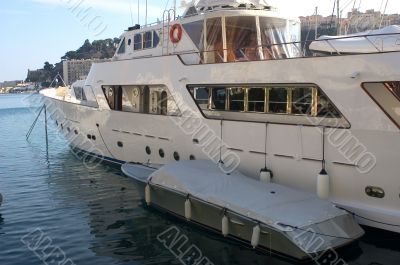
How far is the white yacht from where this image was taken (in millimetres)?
8438

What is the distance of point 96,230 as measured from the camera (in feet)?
31.8

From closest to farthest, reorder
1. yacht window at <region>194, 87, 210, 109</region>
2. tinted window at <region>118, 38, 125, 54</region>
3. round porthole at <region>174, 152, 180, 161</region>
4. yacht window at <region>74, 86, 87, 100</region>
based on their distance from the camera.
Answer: yacht window at <region>194, 87, 210, 109</region>
round porthole at <region>174, 152, 180, 161</region>
tinted window at <region>118, 38, 125, 54</region>
yacht window at <region>74, 86, 87, 100</region>

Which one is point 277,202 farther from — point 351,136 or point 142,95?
point 142,95

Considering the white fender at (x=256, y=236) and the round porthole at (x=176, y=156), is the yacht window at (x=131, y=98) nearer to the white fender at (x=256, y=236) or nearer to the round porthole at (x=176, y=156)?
the round porthole at (x=176, y=156)

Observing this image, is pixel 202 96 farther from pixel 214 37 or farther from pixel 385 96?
pixel 385 96

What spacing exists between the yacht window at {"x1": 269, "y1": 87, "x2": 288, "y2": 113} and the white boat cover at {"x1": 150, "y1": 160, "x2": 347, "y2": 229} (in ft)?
5.57

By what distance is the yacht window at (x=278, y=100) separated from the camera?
9.95 meters

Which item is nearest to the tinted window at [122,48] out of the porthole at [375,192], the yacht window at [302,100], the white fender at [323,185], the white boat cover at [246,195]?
the white boat cover at [246,195]

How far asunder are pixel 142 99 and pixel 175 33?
2250 millimetres

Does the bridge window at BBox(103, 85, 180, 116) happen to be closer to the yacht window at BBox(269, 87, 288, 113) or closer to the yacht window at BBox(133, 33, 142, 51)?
the yacht window at BBox(133, 33, 142, 51)

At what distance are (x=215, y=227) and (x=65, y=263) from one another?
2.90m

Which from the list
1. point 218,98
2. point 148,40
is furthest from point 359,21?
point 148,40

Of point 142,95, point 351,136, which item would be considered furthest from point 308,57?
point 142,95

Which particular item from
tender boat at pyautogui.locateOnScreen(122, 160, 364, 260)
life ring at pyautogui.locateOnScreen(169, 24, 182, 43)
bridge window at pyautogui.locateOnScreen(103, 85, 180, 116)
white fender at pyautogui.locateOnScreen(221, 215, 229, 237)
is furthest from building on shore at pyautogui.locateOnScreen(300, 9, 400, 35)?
white fender at pyautogui.locateOnScreen(221, 215, 229, 237)
